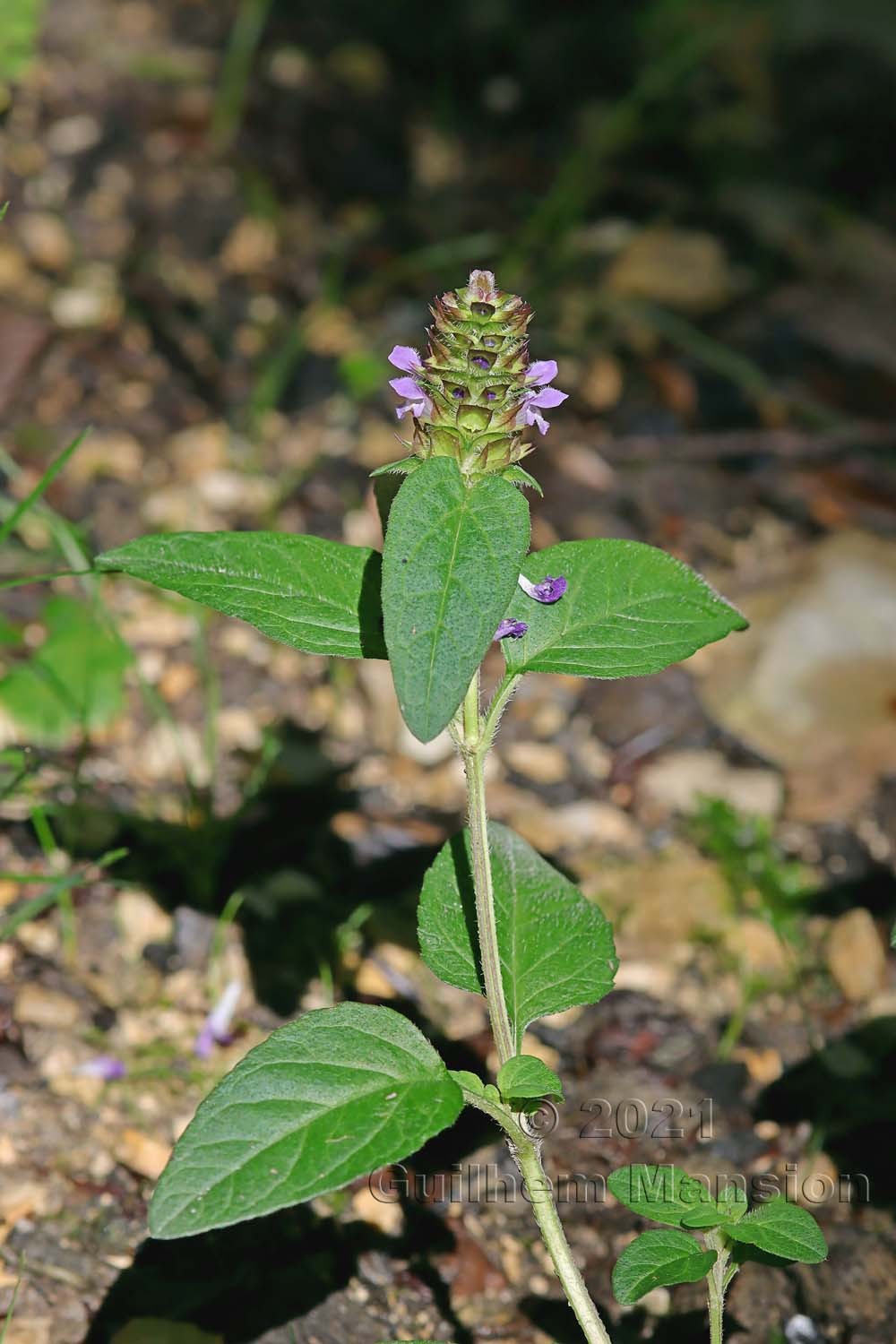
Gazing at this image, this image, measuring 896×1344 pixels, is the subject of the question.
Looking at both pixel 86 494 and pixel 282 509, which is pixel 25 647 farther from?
pixel 282 509

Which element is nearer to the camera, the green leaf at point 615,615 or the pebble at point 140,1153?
the green leaf at point 615,615

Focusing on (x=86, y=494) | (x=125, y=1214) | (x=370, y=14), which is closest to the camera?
(x=125, y=1214)

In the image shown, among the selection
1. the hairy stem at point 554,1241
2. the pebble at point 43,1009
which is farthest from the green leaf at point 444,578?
the pebble at point 43,1009

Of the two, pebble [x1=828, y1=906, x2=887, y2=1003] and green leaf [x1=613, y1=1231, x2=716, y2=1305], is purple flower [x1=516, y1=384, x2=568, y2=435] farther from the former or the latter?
pebble [x1=828, y1=906, x2=887, y2=1003]

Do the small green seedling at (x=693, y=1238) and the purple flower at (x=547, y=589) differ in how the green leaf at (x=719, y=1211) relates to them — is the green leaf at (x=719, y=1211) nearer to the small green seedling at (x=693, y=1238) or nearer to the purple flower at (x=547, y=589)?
the small green seedling at (x=693, y=1238)

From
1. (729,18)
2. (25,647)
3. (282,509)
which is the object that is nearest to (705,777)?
(282,509)

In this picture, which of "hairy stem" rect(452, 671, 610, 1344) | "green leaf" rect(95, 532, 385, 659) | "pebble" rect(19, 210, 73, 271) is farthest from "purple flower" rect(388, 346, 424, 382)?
"pebble" rect(19, 210, 73, 271)
